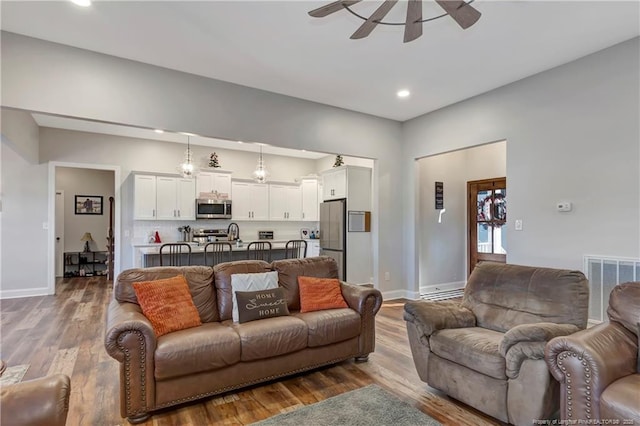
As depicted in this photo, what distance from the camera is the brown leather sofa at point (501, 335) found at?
2.00 metres

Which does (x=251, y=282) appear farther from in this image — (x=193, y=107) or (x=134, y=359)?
(x=193, y=107)

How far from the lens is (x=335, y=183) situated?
6547 millimetres

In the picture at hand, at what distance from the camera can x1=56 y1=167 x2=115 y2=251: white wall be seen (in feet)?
26.0

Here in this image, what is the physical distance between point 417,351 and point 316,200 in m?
5.97

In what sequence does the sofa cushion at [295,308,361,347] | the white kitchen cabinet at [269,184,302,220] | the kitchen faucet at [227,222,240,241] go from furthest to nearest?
the white kitchen cabinet at [269,184,302,220] → the kitchen faucet at [227,222,240,241] → the sofa cushion at [295,308,361,347]

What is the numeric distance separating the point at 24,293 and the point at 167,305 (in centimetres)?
484

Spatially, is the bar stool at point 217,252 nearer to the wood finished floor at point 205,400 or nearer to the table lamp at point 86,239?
the wood finished floor at point 205,400

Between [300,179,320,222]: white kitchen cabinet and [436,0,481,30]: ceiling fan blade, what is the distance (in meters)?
6.07

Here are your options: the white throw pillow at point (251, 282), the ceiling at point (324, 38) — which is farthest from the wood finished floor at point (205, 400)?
the ceiling at point (324, 38)

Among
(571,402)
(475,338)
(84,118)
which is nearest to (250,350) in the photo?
(475,338)

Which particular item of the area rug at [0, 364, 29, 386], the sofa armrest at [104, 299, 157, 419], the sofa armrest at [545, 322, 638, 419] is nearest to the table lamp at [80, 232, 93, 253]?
the area rug at [0, 364, 29, 386]

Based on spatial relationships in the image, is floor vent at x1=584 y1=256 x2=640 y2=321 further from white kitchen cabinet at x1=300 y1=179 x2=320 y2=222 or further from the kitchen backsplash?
the kitchen backsplash

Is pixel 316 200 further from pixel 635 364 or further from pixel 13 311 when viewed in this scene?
pixel 635 364

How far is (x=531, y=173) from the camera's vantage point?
409 cm
